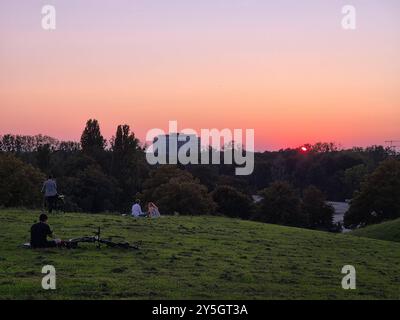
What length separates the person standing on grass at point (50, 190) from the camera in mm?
31156

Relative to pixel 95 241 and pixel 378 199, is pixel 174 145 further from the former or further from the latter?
pixel 95 241

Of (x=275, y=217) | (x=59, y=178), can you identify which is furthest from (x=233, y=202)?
(x=59, y=178)

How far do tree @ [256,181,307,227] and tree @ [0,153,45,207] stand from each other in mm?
38041

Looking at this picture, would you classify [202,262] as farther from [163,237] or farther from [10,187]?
[10,187]

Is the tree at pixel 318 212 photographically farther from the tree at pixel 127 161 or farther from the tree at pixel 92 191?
the tree at pixel 92 191

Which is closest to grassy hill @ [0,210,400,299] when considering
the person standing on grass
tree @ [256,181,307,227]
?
the person standing on grass

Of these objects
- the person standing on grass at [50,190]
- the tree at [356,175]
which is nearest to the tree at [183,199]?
the person standing on grass at [50,190]

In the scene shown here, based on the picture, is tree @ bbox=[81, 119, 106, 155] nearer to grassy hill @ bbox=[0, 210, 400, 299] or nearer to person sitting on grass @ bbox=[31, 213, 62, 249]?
grassy hill @ bbox=[0, 210, 400, 299]

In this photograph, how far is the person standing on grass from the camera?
1227 inches

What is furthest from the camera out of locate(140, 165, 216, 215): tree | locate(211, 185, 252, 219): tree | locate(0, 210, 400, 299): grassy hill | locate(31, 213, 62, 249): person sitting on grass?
locate(211, 185, 252, 219): tree

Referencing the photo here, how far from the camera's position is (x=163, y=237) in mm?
25781

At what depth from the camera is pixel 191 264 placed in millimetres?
19141

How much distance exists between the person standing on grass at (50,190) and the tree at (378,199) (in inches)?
2351
